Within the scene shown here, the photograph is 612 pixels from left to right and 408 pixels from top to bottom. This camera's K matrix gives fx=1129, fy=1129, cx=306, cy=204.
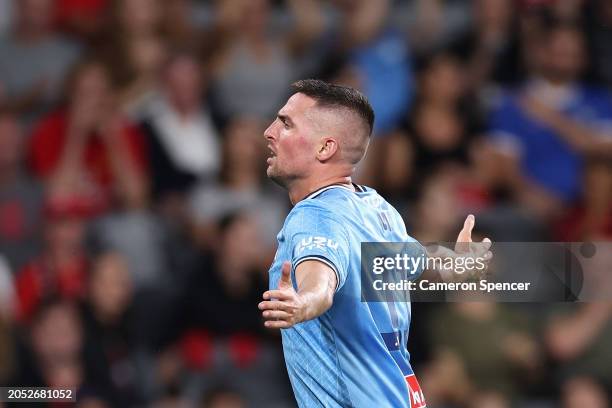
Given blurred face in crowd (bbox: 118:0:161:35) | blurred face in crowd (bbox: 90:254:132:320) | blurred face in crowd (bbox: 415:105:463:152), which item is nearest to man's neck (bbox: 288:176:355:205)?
blurred face in crowd (bbox: 90:254:132:320)

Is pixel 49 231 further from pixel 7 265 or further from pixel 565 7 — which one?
pixel 565 7

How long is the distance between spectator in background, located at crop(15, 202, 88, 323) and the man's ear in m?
4.53

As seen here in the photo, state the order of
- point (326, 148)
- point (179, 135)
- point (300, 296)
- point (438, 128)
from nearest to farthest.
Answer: point (300, 296)
point (326, 148)
point (438, 128)
point (179, 135)

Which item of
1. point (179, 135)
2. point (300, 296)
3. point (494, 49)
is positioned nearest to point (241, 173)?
point (179, 135)

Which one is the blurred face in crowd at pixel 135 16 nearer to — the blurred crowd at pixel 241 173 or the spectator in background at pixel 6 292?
the blurred crowd at pixel 241 173

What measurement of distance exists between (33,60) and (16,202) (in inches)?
56.1

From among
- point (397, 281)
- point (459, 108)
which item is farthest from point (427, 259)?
point (459, 108)

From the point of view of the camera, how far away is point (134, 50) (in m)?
10.1

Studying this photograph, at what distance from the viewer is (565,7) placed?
10164 mm

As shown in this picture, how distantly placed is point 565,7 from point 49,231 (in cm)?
495

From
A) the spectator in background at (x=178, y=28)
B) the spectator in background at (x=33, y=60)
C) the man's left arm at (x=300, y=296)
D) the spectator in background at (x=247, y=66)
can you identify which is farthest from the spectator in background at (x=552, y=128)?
the man's left arm at (x=300, y=296)

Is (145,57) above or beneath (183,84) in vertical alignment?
above

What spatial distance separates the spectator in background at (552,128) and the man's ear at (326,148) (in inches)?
199

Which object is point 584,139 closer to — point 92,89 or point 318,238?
point 92,89
